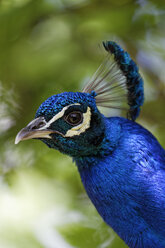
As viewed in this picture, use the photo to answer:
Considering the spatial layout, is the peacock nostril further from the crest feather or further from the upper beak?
the crest feather

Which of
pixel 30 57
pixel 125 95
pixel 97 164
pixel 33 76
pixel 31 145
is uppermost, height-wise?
pixel 30 57

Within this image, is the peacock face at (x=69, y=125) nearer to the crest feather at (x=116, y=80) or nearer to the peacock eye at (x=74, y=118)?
the peacock eye at (x=74, y=118)

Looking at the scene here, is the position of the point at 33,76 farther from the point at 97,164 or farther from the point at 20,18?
the point at 97,164

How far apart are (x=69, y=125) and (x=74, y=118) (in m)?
0.03

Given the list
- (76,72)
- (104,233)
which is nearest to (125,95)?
(76,72)

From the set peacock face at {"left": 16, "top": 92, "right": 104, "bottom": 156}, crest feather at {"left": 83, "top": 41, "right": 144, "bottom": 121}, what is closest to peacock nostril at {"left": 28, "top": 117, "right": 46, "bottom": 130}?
peacock face at {"left": 16, "top": 92, "right": 104, "bottom": 156}

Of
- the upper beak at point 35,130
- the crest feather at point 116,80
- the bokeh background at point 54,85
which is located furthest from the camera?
the bokeh background at point 54,85

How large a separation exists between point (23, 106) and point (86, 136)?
0.82 m

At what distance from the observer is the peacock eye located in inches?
46.9

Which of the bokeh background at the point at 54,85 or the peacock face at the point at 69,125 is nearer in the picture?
the peacock face at the point at 69,125

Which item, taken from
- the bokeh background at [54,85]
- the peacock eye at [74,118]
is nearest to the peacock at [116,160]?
the peacock eye at [74,118]

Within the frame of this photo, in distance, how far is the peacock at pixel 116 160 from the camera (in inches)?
47.9

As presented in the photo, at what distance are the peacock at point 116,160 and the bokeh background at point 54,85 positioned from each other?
524mm

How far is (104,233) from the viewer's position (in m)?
1.94
